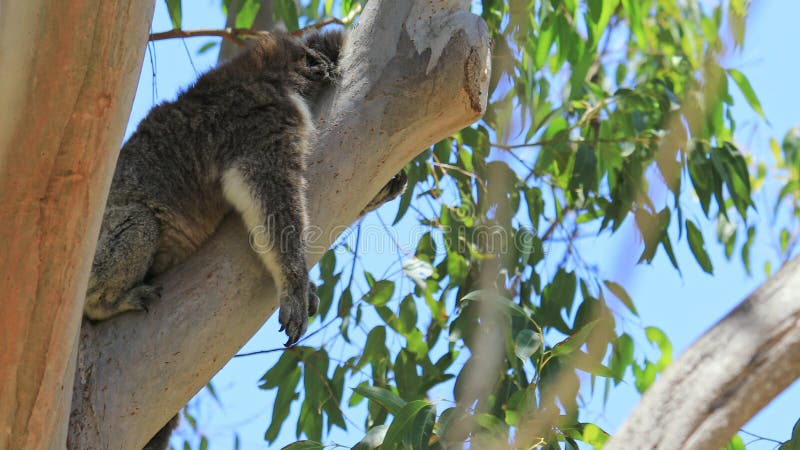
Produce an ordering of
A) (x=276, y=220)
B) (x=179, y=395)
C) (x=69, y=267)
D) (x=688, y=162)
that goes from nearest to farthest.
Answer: (x=69, y=267), (x=179, y=395), (x=276, y=220), (x=688, y=162)

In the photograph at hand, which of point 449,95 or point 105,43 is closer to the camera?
point 105,43

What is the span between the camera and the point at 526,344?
8.16 feet

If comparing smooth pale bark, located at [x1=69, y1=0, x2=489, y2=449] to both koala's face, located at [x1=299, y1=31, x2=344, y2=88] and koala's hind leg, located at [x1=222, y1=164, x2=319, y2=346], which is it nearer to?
koala's hind leg, located at [x1=222, y1=164, x2=319, y2=346]

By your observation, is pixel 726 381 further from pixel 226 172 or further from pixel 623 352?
pixel 623 352

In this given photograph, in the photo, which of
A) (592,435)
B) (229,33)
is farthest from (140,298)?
Result: (229,33)

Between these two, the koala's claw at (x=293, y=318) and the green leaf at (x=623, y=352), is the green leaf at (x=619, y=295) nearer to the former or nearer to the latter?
the green leaf at (x=623, y=352)

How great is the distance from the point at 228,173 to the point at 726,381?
171 cm

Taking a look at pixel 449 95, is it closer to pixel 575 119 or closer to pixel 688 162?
pixel 688 162

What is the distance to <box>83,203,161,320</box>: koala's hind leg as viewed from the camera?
87.8 inches

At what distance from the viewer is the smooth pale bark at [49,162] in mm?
1557

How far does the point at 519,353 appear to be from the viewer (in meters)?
2.45

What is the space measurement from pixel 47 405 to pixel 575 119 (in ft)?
12.1

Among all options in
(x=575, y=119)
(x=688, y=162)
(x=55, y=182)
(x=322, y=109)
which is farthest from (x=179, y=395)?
(x=575, y=119)

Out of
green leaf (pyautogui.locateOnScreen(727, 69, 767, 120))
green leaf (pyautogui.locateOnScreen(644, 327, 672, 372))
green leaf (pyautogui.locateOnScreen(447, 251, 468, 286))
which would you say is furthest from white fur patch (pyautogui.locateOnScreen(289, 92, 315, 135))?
green leaf (pyautogui.locateOnScreen(727, 69, 767, 120))
